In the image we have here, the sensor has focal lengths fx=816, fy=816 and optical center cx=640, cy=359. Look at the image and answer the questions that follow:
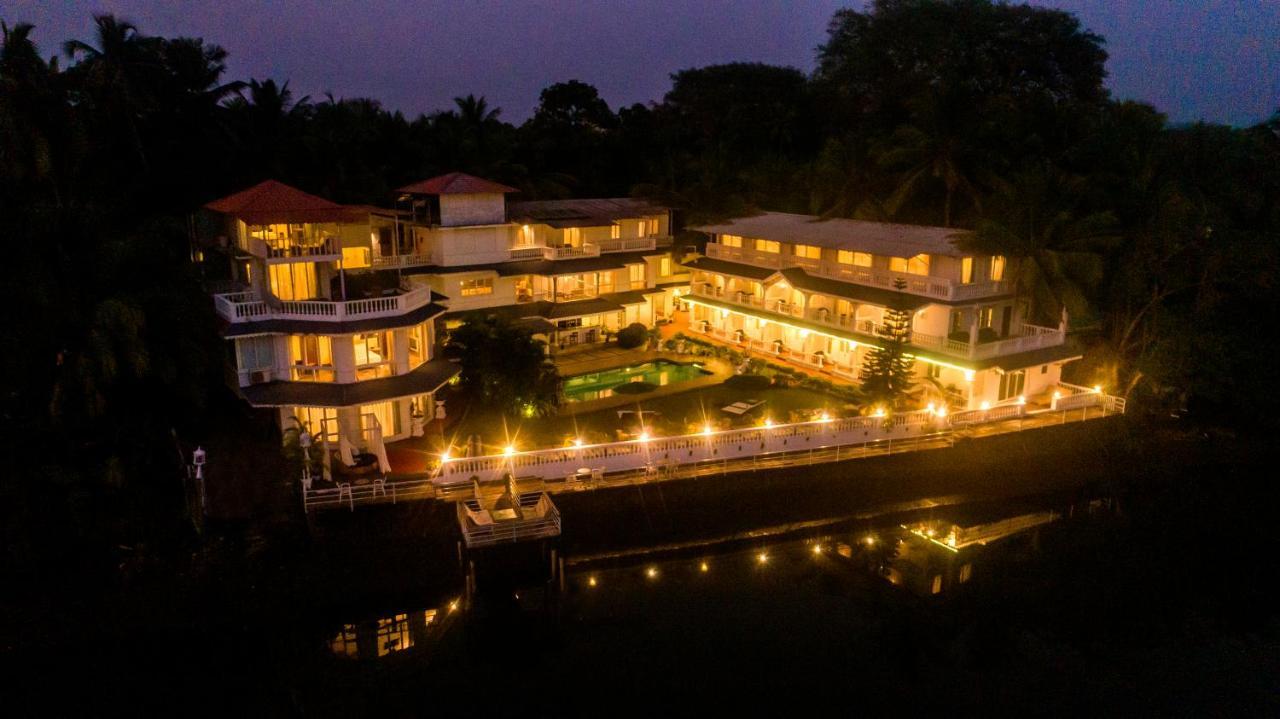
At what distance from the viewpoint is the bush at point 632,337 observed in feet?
127

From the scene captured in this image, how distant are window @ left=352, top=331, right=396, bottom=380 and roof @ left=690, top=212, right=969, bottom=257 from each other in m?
20.3

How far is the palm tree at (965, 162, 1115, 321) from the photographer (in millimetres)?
31547

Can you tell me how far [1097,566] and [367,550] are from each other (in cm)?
2108

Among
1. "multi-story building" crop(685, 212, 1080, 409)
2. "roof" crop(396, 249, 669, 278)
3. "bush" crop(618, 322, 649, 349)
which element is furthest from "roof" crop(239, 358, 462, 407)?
"multi-story building" crop(685, 212, 1080, 409)

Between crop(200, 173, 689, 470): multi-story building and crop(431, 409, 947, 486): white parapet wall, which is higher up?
crop(200, 173, 689, 470): multi-story building

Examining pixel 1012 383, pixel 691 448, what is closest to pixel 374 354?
pixel 691 448

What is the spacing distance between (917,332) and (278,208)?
24.4 meters

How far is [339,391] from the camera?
81.0 feet

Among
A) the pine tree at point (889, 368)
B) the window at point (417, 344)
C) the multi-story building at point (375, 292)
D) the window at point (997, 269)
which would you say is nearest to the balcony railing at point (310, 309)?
the multi-story building at point (375, 292)

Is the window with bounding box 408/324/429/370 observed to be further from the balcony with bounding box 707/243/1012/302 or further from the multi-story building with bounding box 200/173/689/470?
the balcony with bounding box 707/243/1012/302

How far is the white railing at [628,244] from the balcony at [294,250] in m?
16.8

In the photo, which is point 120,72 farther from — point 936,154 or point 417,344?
point 936,154

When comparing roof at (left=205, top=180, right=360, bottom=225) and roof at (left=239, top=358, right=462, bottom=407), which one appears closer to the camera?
roof at (left=239, top=358, right=462, bottom=407)

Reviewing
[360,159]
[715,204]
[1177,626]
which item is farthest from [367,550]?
[715,204]
